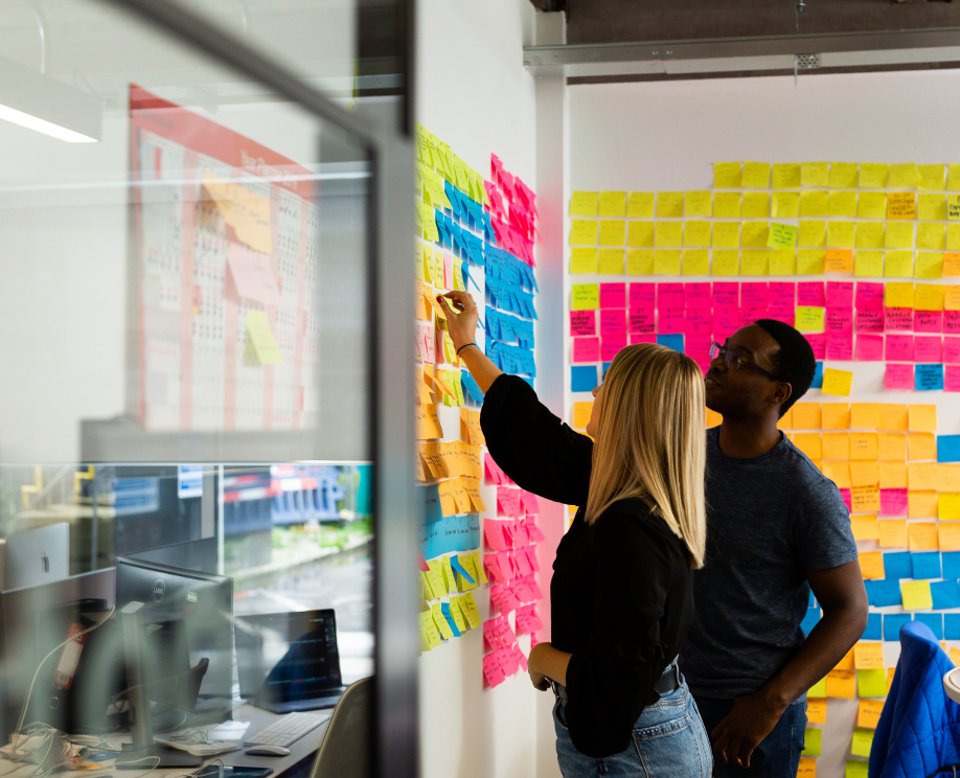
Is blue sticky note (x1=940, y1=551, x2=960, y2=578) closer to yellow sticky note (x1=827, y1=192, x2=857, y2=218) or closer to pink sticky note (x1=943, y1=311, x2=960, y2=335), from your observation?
pink sticky note (x1=943, y1=311, x2=960, y2=335)

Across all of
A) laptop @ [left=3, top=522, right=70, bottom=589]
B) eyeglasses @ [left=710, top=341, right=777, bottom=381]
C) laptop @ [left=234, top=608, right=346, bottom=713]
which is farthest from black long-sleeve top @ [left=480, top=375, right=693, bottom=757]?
laptop @ [left=3, top=522, right=70, bottom=589]

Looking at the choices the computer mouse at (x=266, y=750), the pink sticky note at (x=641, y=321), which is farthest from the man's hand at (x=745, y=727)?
the pink sticky note at (x=641, y=321)

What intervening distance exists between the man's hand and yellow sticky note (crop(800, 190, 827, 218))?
206 cm

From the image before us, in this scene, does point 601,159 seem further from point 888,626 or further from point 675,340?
point 888,626

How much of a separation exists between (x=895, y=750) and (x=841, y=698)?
97 cm

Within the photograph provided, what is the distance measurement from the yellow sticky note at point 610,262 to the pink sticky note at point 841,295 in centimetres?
78

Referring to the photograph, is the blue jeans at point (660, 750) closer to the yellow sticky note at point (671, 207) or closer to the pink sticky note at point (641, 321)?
the pink sticky note at point (641, 321)

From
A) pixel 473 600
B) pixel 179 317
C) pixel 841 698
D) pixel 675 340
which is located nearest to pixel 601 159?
pixel 675 340

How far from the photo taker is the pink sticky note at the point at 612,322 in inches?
152

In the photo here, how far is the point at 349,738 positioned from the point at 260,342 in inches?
31.1

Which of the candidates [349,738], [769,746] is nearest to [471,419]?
[349,738]

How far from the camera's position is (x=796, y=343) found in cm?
259

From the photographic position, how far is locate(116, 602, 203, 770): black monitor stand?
1.41 meters

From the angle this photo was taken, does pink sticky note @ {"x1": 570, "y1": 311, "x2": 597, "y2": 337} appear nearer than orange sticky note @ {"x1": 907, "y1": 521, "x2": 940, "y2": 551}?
No
